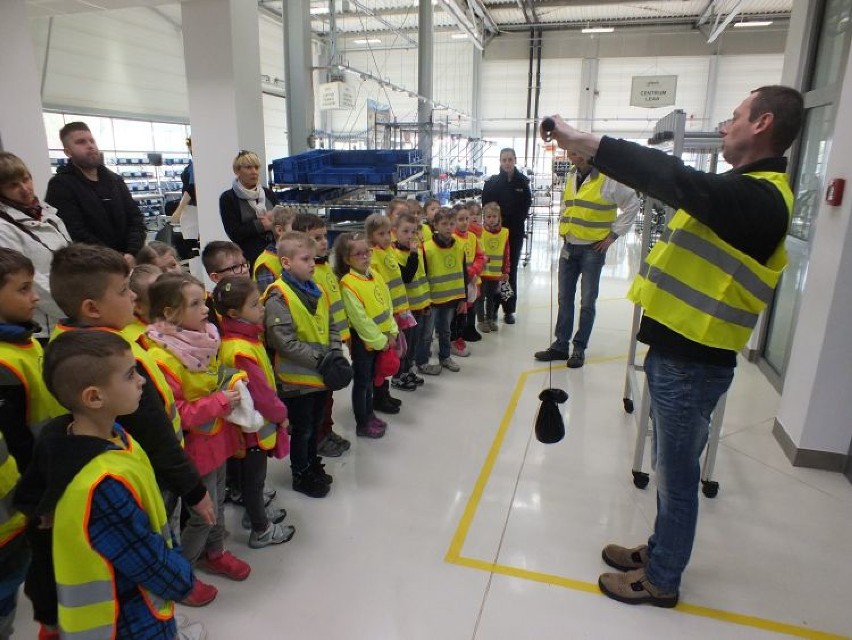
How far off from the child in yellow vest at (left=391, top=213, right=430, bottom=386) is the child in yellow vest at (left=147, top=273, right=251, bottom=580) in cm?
189

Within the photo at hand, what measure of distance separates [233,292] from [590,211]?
3.00 meters

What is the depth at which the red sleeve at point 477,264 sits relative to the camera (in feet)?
14.8

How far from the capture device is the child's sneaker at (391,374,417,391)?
12.8ft

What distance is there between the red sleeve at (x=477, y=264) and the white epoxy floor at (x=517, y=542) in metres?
1.30

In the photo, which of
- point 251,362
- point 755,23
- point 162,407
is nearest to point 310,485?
point 251,362

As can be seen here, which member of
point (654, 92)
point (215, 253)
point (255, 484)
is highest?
point (654, 92)

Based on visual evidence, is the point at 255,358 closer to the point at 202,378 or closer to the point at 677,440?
the point at 202,378

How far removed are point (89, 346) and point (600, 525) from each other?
219 cm

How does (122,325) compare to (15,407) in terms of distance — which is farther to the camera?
(122,325)

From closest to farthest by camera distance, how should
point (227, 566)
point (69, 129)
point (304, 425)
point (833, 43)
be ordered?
point (227, 566)
point (304, 425)
point (69, 129)
point (833, 43)

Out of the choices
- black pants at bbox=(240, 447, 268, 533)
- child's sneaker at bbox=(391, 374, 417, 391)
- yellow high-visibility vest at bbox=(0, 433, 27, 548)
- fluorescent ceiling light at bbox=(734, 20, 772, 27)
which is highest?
fluorescent ceiling light at bbox=(734, 20, 772, 27)

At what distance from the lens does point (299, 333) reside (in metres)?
2.42

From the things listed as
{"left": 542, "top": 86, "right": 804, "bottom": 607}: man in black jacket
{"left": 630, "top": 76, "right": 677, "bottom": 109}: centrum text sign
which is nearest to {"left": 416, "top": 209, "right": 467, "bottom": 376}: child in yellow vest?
{"left": 542, "top": 86, "right": 804, "bottom": 607}: man in black jacket

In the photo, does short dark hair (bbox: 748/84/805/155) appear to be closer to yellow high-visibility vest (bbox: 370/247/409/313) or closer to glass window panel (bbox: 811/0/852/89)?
yellow high-visibility vest (bbox: 370/247/409/313)
